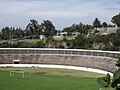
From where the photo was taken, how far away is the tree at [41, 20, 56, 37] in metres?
140

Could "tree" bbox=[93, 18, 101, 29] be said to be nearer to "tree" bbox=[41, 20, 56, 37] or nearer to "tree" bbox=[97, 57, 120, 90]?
"tree" bbox=[41, 20, 56, 37]

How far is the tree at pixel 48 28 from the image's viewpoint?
140m

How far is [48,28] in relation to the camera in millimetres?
140500

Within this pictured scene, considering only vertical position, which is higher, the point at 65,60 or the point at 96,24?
the point at 96,24

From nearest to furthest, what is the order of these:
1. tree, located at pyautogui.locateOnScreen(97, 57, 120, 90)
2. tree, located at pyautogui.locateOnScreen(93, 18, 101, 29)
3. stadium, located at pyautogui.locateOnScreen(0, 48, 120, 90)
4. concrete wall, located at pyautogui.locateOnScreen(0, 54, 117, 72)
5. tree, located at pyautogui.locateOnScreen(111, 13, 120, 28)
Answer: tree, located at pyautogui.locateOnScreen(97, 57, 120, 90), stadium, located at pyautogui.locateOnScreen(0, 48, 120, 90), concrete wall, located at pyautogui.locateOnScreen(0, 54, 117, 72), tree, located at pyautogui.locateOnScreen(111, 13, 120, 28), tree, located at pyautogui.locateOnScreen(93, 18, 101, 29)

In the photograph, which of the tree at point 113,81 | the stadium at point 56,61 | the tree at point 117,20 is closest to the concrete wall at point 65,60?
the stadium at point 56,61

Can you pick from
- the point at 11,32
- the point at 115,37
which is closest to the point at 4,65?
the point at 115,37

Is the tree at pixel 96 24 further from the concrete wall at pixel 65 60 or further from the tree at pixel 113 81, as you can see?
the tree at pixel 113 81

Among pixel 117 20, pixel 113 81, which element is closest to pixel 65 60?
pixel 113 81

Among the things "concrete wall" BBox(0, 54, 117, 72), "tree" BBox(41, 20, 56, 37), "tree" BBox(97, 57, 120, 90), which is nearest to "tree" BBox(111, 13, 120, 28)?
"tree" BBox(41, 20, 56, 37)

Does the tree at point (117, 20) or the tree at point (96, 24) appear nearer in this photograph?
the tree at point (117, 20)

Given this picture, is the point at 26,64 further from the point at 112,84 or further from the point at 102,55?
the point at 112,84

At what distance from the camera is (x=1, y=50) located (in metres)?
58.8

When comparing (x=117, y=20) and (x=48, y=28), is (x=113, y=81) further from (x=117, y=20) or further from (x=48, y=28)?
(x=48, y=28)
